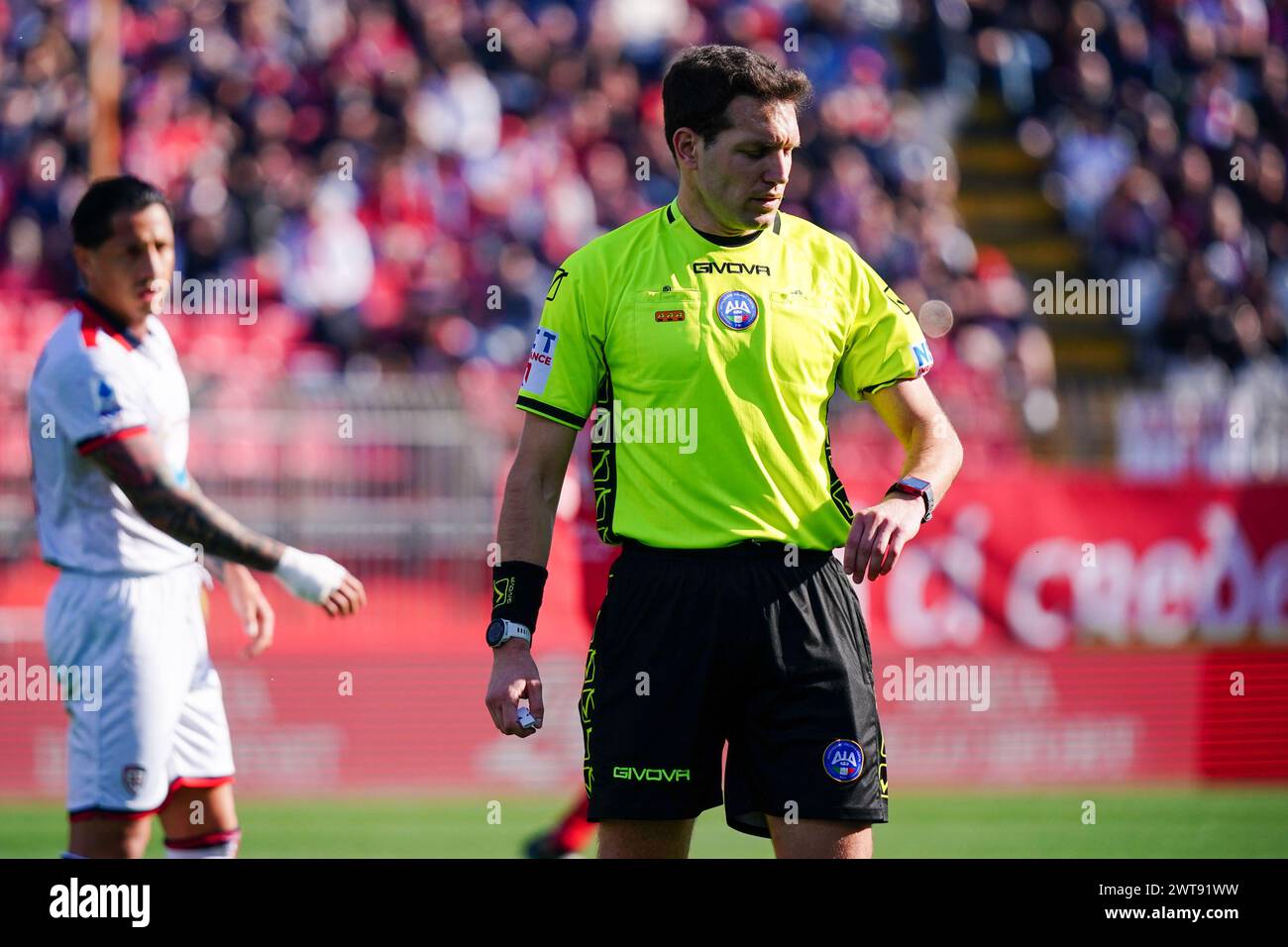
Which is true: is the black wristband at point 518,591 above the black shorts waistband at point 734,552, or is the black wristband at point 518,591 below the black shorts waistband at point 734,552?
below

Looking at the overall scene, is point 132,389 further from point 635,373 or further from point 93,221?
point 635,373

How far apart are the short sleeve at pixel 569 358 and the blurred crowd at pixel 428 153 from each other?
1089cm

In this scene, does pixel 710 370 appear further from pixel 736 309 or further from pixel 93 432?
pixel 93 432

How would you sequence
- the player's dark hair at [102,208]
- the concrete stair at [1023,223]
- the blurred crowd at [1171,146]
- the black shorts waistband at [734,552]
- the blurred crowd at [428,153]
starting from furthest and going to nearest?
1. the concrete stair at [1023,223]
2. the blurred crowd at [1171,146]
3. the blurred crowd at [428,153]
4. the player's dark hair at [102,208]
5. the black shorts waistband at [734,552]

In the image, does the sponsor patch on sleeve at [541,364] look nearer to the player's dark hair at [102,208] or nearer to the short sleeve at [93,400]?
the short sleeve at [93,400]

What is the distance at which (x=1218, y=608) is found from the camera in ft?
38.0

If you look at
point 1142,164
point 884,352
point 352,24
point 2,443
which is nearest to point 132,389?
point 884,352

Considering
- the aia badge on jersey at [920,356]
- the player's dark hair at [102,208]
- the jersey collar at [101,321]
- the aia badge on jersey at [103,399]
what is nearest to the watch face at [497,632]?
the aia badge on jersey at [920,356]

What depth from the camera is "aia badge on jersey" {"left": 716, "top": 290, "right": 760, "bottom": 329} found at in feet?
14.6

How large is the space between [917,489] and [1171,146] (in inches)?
587

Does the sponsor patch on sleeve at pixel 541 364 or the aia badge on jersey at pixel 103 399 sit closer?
the sponsor patch on sleeve at pixel 541 364

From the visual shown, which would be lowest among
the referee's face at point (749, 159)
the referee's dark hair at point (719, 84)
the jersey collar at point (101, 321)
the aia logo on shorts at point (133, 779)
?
the aia logo on shorts at point (133, 779)

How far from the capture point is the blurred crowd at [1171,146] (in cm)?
1706

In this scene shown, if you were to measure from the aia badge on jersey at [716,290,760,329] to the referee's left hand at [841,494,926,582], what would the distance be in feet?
1.85
